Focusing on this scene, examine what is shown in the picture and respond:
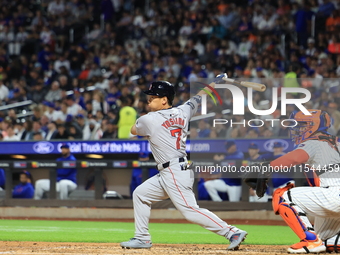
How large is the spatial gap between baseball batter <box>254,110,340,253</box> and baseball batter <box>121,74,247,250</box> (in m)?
0.58

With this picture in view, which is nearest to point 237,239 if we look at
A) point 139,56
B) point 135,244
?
point 135,244

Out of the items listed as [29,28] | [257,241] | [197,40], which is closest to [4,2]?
[29,28]

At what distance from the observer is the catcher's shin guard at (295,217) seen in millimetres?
5641

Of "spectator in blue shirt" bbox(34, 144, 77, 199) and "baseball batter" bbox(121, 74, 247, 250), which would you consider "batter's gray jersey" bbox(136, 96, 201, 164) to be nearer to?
"baseball batter" bbox(121, 74, 247, 250)

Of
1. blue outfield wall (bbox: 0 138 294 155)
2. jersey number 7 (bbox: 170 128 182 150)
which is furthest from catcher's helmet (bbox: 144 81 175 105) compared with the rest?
blue outfield wall (bbox: 0 138 294 155)

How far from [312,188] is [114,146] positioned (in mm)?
6869

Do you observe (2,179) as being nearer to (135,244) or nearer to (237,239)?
(135,244)

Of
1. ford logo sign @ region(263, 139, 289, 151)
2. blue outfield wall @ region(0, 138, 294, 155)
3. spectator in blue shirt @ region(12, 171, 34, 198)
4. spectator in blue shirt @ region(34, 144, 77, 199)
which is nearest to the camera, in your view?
ford logo sign @ region(263, 139, 289, 151)

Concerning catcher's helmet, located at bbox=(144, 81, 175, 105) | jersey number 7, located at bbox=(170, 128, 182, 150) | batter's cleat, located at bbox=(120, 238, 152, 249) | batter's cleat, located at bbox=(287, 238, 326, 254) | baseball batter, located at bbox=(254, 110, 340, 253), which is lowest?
batter's cleat, located at bbox=(120, 238, 152, 249)

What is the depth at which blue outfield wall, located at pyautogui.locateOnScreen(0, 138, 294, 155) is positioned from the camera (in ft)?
36.7

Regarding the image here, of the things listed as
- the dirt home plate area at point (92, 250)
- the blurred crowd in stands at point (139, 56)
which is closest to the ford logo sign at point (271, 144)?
the blurred crowd in stands at point (139, 56)

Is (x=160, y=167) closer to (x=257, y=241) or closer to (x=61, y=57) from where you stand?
(x=257, y=241)

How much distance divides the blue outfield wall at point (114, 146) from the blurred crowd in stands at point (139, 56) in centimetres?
24

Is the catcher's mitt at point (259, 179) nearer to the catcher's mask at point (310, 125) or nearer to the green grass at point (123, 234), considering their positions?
the catcher's mask at point (310, 125)
